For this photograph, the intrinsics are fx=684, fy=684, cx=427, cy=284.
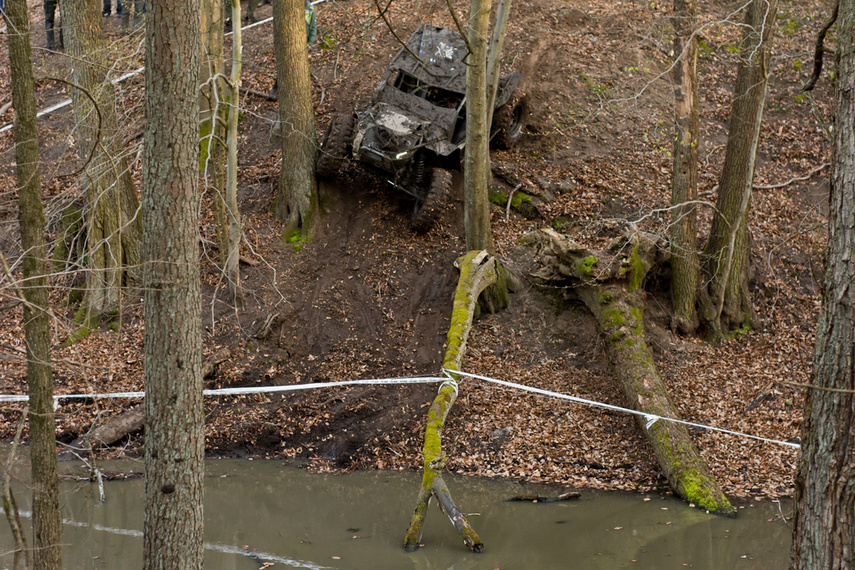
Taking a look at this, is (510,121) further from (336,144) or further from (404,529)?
(404,529)

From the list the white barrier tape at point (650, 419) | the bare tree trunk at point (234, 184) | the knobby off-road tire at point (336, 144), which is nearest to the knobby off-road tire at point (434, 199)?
the knobby off-road tire at point (336, 144)

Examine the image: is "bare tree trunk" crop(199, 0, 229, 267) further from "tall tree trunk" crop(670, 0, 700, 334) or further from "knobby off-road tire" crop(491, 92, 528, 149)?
"tall tree trunk" crop(670, 0, 700, 334)

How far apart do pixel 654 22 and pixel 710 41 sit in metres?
1.36

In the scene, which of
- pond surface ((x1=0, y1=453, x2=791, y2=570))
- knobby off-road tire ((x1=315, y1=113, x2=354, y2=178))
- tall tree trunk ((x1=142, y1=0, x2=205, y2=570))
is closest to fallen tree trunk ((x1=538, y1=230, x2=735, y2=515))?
pond surface ((x1=0, y1=453, x2=791, y2=570))

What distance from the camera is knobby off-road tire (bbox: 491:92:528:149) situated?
12.7 metres

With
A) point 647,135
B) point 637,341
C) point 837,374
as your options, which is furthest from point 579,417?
point 647,135

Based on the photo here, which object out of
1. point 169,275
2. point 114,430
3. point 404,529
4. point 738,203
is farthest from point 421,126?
point 169,275

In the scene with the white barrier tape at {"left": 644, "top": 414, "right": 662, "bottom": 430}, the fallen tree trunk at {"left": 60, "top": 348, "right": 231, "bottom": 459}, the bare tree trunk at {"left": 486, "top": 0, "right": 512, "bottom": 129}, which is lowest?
the fallen tree trunk at {"left": 60, "top": 348, "right": 231, "bottom": 459}

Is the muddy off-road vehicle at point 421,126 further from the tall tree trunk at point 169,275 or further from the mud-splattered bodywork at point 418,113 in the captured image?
the tall tree trunk at point 169,275

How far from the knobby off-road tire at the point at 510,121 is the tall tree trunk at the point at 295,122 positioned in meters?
3.43

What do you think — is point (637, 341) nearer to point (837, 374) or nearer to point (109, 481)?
point (837, 374)

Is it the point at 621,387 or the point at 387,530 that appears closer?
the point at 387,530

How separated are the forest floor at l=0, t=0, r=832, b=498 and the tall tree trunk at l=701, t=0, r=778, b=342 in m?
0.43

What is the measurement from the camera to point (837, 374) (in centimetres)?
352
